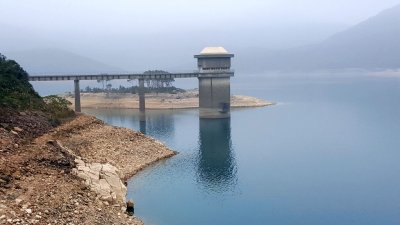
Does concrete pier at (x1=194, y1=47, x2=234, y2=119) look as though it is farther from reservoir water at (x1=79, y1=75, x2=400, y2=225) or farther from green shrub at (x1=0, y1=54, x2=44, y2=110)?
green shrub at (x1=0, y1=54, x2=44, y2=110)

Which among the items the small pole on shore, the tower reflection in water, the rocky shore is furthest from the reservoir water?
the rocky shore

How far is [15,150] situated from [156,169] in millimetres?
13700

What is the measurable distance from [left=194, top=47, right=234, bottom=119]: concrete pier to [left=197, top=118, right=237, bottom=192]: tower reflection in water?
19.6 feet

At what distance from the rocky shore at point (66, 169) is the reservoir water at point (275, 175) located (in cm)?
221

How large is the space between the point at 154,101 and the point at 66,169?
7834 cm

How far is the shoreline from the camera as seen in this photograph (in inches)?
4102

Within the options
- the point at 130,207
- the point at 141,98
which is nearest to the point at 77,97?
the point at 141,98

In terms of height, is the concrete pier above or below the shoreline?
above

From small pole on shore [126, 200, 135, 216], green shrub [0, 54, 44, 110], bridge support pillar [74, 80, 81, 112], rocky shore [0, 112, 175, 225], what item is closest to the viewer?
rocky shore [0, 112, 175, 225]

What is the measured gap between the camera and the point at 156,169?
41281 millimetres

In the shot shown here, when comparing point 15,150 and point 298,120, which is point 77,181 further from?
point 298,120

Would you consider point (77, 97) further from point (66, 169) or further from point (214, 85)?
point (66, 169)

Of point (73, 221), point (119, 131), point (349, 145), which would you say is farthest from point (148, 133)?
point (73, 221)

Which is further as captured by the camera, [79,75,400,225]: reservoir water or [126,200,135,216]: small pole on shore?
[79,75,400,225]: reservoir water
